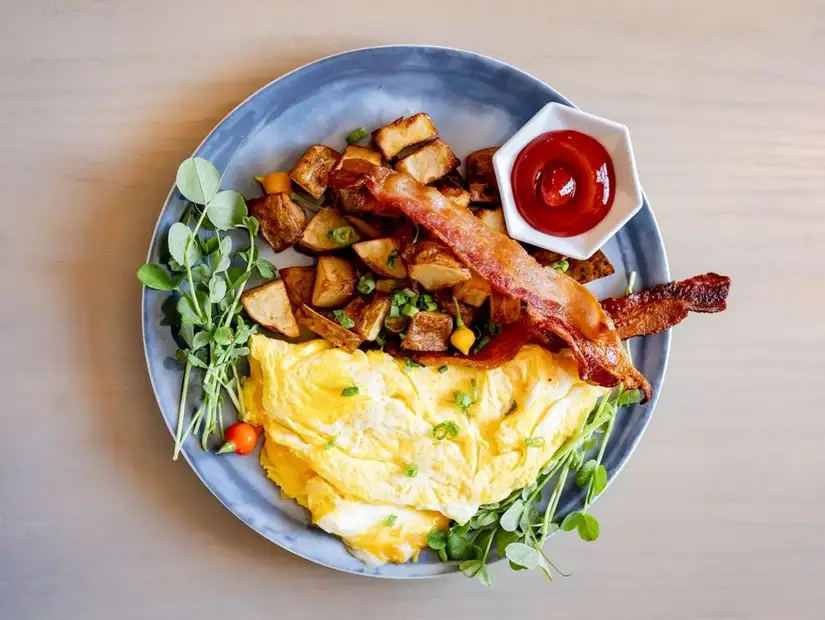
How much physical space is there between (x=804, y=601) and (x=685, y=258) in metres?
1.52

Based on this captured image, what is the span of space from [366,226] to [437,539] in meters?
1.09

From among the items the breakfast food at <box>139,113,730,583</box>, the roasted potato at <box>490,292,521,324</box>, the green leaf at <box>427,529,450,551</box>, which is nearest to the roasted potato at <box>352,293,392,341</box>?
the breakfast food at <box>139,113,730,583</box>

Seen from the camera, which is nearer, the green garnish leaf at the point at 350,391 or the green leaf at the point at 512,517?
the green garnish leaf at the point at 350,391

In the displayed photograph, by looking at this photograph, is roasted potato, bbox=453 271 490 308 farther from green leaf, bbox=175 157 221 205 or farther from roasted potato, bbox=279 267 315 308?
green leaf, bbox=175 157 221 205

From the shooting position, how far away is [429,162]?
2426mm

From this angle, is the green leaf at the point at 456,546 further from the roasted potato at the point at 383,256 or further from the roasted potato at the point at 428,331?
the roasted potato at the point at 383,256

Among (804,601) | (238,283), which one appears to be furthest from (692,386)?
(238,283)

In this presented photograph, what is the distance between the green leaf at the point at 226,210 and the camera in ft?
7.43

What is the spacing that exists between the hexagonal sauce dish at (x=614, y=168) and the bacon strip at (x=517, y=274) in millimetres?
76

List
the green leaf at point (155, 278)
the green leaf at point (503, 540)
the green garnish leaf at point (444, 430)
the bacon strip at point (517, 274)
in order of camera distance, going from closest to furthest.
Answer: the green leaf at point (155, 278)
the bacon strip at point (517, 274)
the green garnish leaf at point (444, 430)
the green leaf at point (503, 540)

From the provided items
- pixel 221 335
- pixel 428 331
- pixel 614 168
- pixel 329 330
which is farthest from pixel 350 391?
pixel 614 168

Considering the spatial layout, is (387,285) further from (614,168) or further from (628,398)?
(628,398)

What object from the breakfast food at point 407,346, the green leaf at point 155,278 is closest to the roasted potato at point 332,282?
the breakfast food at point 407,346

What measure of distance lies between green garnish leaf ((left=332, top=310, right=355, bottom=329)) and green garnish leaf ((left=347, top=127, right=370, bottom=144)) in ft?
1.88
